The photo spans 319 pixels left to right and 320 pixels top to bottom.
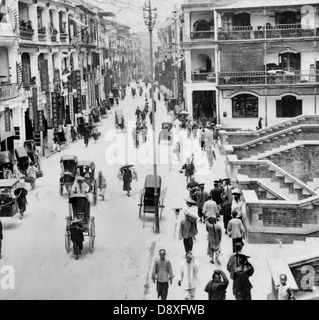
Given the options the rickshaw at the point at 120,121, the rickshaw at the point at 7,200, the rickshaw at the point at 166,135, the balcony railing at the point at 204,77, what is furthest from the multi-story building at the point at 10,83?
the balcony railing at the point at 204,77

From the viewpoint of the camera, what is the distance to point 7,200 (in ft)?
65.4

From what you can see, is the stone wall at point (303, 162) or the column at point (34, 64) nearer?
the stone wall at point (303, 162)

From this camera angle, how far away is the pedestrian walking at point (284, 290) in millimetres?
11367

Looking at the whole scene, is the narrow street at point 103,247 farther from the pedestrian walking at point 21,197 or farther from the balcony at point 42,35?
the balcony at point 42,35

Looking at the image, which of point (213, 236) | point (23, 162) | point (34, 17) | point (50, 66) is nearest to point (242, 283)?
point (213, 236)

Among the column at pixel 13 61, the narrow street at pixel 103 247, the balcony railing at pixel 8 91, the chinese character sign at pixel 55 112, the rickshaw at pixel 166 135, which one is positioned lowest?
the narrow street at pixel 103 247

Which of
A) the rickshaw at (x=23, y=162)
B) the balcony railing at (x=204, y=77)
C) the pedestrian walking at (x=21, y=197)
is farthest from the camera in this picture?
the balcony railing at (x=204, y=77)

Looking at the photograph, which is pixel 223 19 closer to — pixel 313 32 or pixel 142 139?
pixel 313 32

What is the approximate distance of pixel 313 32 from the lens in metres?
39.8

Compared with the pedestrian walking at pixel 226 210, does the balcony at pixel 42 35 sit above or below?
above

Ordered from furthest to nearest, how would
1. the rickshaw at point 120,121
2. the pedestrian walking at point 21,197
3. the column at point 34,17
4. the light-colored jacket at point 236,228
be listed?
1. the rickshaw at point 120,121
2. the column at point 34,17
3. the pedestrian walking at point 21,197
4. the light-colored jacket at point 236,228

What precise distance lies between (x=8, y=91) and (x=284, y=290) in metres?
22.7

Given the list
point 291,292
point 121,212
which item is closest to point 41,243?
point 121,212
